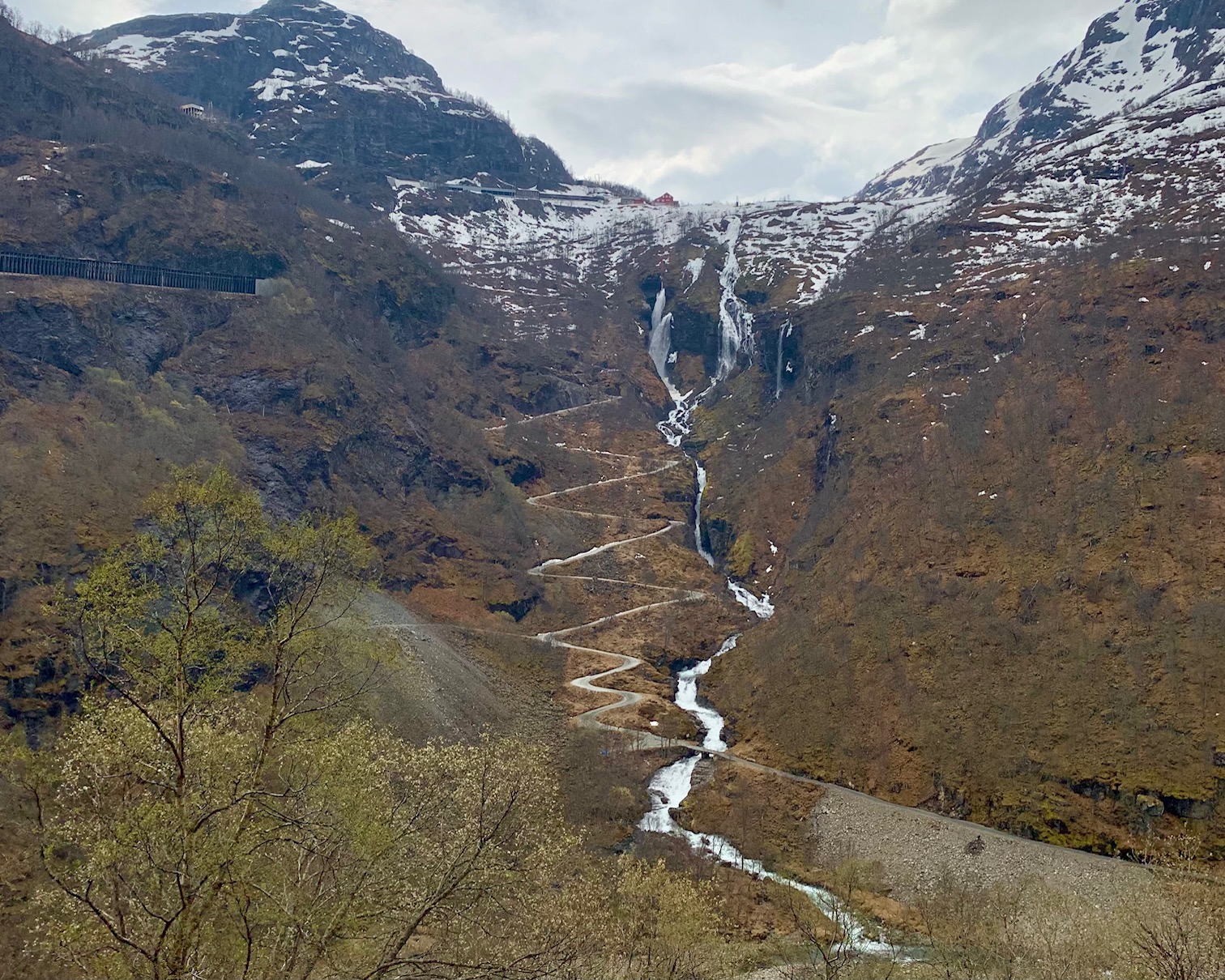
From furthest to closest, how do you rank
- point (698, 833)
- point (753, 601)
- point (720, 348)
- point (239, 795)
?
1. point (720, 348)
2. point (753, 601)
3. point (698, 833)
4. point (239, 795)

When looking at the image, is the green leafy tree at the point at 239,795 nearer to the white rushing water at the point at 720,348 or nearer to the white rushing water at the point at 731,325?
the white rushing water at the point at 720,348

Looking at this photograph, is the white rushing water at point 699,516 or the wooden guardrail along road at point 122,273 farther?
the white rushing water at point 699,516

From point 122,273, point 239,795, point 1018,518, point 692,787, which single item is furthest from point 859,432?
point 239,795

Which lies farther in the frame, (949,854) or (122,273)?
(122,273)

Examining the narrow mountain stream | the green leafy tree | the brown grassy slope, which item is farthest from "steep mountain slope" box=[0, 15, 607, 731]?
the green leafy tree

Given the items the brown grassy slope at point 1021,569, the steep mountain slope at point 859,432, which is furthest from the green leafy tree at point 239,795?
the brown grassy slope at point 1021,569

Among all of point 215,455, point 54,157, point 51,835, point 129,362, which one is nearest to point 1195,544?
point 51,835

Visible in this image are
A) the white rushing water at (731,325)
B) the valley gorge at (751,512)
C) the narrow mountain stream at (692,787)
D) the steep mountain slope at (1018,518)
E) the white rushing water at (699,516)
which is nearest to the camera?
the narrow mountain stream at (692,787)

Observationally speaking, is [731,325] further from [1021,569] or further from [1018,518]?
→ [1021,569]

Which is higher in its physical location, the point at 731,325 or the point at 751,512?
the point at 731,325
